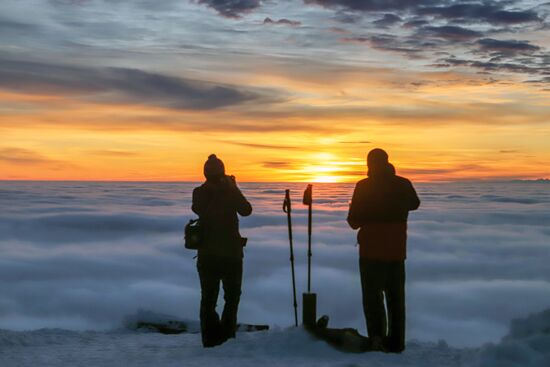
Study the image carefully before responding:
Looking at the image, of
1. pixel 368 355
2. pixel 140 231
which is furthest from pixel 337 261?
pixel 368 355

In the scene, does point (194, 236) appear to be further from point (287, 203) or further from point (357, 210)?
point (357, 210)

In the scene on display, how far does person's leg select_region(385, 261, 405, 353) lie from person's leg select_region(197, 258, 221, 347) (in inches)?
67.0

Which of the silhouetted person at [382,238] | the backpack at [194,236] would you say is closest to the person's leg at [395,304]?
the silhouetted person at [382,238]

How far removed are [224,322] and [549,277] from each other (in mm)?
26263

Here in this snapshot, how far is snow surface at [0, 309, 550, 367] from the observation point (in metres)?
5.32

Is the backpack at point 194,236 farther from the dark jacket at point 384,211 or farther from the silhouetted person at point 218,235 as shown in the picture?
the dark jacket at point 384,211

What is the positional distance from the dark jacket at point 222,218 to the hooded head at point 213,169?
2.3 inches

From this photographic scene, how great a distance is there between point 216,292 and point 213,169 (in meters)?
1.25

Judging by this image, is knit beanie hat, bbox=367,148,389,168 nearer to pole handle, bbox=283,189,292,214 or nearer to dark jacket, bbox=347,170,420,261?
dark jacket, bbox=347,170,420,261

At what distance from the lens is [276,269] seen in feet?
95.8

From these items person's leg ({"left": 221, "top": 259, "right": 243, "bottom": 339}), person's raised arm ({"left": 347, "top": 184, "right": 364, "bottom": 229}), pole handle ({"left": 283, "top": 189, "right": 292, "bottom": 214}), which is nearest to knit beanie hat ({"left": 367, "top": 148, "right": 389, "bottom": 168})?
person's raised arm ({"left": 347, "top": 184, "right": 364, "bottom": 229})

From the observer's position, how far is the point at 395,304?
6223mm

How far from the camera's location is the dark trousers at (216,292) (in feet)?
21.4

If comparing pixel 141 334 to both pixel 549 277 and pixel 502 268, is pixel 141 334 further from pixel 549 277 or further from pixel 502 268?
pixel 502 268
